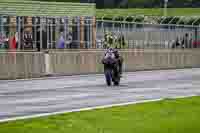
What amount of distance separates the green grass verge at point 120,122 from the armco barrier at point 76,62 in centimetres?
1517

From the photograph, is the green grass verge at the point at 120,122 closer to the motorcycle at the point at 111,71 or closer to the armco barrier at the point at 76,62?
the motorcycle at the point at 111,71

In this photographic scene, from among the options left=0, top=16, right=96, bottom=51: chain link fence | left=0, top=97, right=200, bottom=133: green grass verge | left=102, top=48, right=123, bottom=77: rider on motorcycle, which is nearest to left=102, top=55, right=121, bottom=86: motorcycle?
left=102, top=48, right=123, bottom=77: rider on motorcycle

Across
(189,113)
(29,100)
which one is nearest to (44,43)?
(29,100)

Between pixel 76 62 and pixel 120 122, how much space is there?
21689 millimetres

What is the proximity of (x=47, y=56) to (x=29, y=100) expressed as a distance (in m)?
13.5

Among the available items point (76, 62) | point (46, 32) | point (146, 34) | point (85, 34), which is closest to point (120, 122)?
point (76, 62)

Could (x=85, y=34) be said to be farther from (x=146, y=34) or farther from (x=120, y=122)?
(x=120, y=122)

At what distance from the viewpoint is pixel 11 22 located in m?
39.3

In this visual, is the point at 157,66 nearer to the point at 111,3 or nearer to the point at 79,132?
the point at 79,132

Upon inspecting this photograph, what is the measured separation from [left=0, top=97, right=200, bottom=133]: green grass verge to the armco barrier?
49.8 feet

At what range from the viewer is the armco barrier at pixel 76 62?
31.2m

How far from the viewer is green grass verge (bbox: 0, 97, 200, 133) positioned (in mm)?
12344

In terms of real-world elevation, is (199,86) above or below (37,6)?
below

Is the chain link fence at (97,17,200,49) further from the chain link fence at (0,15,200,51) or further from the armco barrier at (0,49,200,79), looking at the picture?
the armco barrier at (0,49,200,79)
